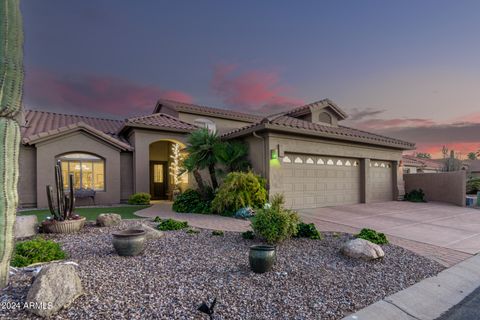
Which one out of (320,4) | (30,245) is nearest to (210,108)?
(320,4)

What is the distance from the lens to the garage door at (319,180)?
38.4 feet

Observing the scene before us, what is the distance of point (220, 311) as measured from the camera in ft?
10.5

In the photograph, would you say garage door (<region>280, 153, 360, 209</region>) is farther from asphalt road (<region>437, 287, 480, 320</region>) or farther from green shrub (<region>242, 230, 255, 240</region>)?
asphalt road (<region>437, 287, 480, 320</region>)

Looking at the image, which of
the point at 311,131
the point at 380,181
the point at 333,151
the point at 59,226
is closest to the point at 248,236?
the point at 59,226

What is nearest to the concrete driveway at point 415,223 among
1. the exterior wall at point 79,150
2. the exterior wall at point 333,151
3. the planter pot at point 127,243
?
the exterior wall at point 333,151

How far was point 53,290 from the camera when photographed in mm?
2965

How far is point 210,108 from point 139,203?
831cm

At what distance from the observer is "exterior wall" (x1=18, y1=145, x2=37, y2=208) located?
40.9 feet

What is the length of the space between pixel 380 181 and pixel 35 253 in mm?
16310

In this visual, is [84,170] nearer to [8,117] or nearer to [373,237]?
[8,117]

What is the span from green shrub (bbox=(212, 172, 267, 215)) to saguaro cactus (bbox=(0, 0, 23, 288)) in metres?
7.09

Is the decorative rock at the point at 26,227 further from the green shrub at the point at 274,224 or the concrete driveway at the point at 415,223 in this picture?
the concrete driveway at the point at 415,223

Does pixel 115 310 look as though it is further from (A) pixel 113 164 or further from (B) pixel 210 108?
(B) pixel 210 108

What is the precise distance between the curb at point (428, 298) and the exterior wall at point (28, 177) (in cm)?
1451
